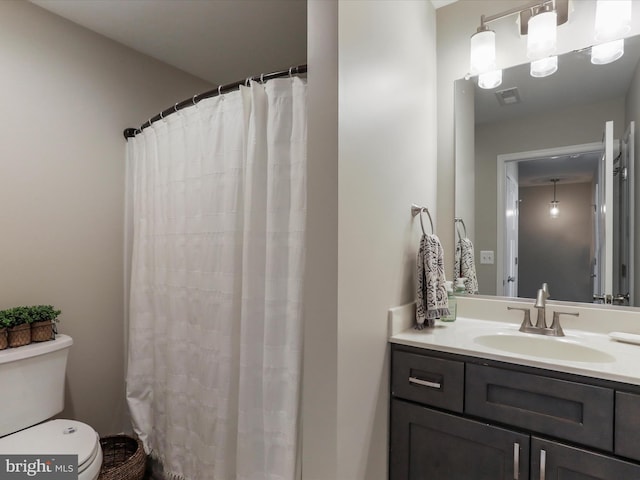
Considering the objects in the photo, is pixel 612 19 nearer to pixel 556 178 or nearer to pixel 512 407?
pixel 556 178

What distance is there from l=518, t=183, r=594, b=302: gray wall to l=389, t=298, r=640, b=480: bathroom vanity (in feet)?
0.66

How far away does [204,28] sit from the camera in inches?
78.6

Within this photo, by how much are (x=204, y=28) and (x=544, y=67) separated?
180 centimetres

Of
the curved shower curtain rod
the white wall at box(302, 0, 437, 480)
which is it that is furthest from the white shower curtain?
the white wall at box(302, 0, 437, 480)

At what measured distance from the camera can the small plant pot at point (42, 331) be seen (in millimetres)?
1648

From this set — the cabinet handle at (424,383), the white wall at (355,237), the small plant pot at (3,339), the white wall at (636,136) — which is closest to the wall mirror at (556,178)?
the white wall at (636,136)

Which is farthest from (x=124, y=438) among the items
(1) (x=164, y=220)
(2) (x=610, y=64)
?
(2) (x=610, y=64)

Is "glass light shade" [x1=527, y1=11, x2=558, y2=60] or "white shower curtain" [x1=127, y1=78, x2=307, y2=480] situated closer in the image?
"white shower curtain" [x1=127, y1=78, x2=307, y2=480]

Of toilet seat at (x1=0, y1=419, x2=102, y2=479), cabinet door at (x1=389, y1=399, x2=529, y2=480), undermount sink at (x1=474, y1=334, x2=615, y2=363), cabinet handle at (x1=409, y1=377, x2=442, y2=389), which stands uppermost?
undermount sink at (x1=474, y1=334, x2=615, y2=363)

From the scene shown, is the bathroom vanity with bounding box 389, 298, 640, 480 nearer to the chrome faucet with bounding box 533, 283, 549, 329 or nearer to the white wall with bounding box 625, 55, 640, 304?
the chrome faucet with bounding box 533, 283, 549, 329

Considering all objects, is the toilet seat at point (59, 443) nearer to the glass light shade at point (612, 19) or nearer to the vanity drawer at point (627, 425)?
the vanity drawer at point (627, 425)

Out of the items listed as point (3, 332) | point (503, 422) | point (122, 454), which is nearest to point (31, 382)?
point (3, 332)

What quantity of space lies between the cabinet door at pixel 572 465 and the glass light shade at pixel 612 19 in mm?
1611

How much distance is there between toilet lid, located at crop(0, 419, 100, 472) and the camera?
1.37 m
